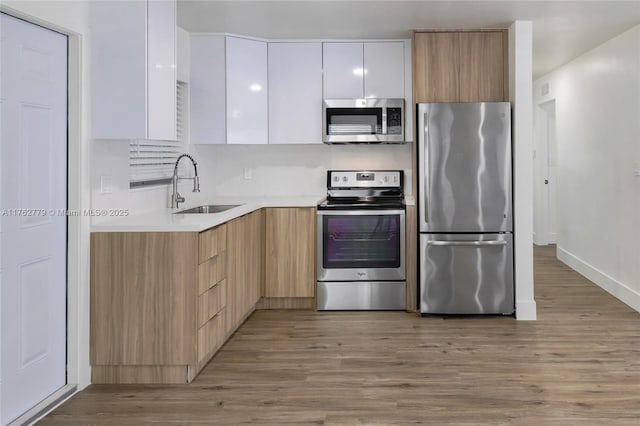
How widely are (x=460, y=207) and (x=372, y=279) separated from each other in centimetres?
94

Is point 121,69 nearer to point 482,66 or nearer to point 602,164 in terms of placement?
point 482,66

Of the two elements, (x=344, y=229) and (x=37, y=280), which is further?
(x=344, y=229)

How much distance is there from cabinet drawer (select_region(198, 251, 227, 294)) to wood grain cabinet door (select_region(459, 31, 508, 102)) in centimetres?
244

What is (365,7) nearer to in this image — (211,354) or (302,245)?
(302,245)

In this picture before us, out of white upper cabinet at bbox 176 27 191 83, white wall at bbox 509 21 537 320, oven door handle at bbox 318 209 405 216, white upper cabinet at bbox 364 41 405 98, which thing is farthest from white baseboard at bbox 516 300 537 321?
white upper cabinet at bbox 176 27 191 83

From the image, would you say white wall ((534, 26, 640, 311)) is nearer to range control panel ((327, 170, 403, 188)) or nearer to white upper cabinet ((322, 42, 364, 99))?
range control panel ((327, 170, 403, 188))

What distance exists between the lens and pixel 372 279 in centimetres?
514

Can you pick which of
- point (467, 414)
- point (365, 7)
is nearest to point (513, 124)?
point (365, 7)

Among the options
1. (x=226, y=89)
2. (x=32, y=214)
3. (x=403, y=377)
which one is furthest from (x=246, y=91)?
(x=403, y=377)

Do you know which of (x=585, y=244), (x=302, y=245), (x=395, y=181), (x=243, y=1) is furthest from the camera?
(x=585, y=244)

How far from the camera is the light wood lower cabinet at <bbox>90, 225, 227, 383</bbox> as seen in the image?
338 cm

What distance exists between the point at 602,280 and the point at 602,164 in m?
1.12

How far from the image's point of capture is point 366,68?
5398mm

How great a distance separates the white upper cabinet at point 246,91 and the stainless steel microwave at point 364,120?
562 mm
